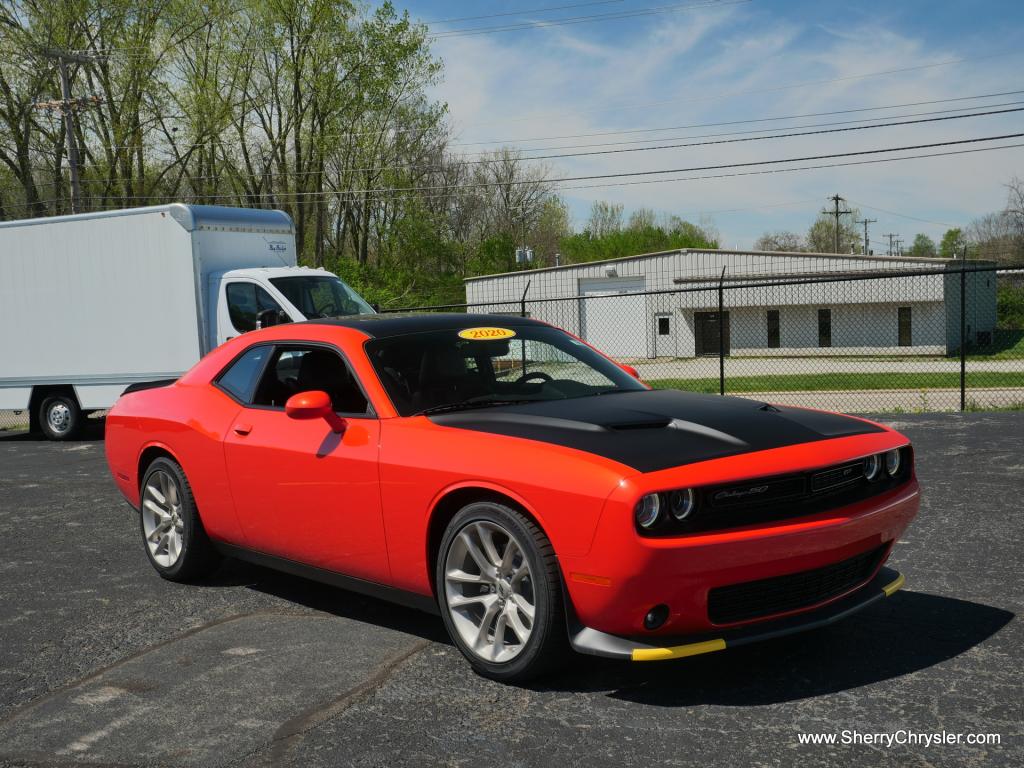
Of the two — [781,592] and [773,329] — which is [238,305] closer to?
[781,592]

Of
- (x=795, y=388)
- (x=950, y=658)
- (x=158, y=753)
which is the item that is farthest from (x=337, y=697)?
(x=795, y=388)

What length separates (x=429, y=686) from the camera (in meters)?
4.00

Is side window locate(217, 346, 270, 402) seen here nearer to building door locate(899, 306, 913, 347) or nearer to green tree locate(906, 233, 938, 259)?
building door locate(899, 306, 913, 347)

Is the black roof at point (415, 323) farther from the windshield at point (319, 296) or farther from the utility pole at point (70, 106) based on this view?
the utility pole at point (70, 106)

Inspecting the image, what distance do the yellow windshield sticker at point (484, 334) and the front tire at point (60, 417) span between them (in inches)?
452

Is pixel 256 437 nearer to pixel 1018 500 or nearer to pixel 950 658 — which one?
pixel 950 658

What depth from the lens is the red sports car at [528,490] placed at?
11.7 ft

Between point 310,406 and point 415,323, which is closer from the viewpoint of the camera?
point 310,406

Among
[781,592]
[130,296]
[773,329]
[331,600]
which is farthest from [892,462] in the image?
[773,329]

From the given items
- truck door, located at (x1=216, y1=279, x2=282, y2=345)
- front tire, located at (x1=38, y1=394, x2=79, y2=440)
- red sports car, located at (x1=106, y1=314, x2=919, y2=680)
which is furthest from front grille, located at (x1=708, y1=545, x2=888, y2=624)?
front tire, located at (x1=38, y1=394, x2=79, y2=440)

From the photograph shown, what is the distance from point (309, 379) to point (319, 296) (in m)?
9.06

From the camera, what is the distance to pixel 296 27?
Answer: 42.4 meters

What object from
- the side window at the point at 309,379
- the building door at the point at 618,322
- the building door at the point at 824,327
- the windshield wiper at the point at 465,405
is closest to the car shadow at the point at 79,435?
the side window at the point at 309,379

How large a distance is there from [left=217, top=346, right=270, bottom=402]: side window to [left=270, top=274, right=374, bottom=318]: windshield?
7.99 metres
